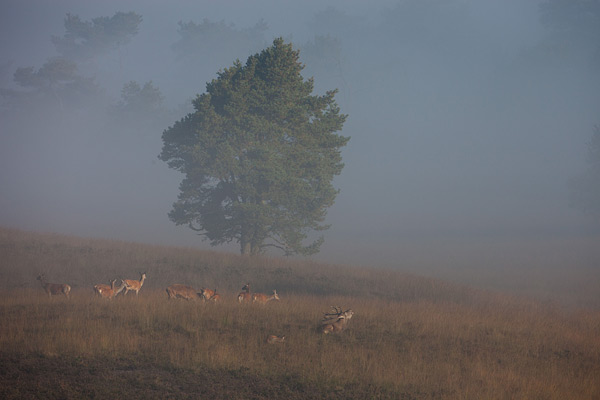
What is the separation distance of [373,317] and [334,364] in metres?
4.63

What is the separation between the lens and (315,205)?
82.9 ft

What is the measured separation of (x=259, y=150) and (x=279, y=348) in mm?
14858

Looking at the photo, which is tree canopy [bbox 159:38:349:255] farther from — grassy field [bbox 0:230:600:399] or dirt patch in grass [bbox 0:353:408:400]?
dirt patch in grass [bbox 0:353:408:400]

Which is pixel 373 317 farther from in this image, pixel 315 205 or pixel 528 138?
pixel 528 138

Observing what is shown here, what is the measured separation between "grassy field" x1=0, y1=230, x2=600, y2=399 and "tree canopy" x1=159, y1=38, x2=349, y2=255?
19.6 ft

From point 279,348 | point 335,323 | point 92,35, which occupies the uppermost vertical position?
point 92,35

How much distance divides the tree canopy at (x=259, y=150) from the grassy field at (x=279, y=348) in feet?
19.6

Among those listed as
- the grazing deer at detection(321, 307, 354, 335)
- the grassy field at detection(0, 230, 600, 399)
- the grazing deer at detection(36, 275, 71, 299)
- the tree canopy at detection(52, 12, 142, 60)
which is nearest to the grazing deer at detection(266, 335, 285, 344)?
the grassy field at detection(0, 230, 600, 399)

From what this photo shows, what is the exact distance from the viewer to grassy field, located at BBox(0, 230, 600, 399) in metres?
8.62

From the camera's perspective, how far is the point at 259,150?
79.0 feet

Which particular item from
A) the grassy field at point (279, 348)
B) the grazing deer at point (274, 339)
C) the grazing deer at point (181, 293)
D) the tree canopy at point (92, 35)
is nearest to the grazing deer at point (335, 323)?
the grassy field at point (279, 348)

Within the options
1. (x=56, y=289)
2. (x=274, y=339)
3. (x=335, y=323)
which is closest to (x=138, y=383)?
(x=274, y=339)

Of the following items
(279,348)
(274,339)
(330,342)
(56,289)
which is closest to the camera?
(279,348)

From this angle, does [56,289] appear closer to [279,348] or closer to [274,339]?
[274,339]
